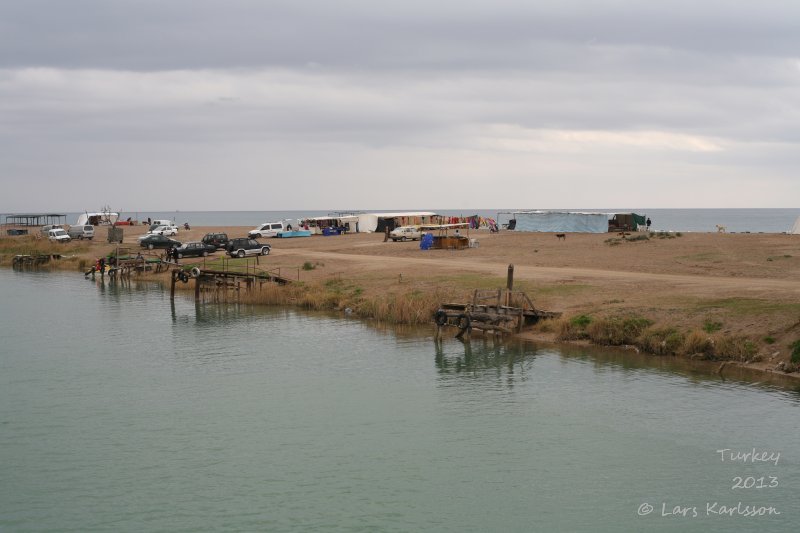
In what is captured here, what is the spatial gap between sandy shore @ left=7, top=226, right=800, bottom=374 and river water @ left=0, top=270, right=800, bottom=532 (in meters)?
4.86

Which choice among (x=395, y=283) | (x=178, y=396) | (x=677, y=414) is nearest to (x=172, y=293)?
(x=395, y=283)

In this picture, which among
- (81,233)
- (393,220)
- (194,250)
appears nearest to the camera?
(194,250)

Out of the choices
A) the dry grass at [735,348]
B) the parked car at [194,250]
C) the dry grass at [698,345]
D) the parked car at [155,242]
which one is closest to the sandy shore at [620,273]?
the dry grass at [735,348]

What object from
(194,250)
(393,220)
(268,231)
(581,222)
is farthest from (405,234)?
(194,250)

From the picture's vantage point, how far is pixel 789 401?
→ 29.7 meters

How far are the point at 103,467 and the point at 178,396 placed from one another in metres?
8.04

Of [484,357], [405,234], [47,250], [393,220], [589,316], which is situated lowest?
[484,357]

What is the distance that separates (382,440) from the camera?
26.7 meters

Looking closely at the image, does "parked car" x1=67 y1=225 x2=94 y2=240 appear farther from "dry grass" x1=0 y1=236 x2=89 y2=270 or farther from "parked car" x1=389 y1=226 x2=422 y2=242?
"parked car" x1=389 y1=226 x2=422 y2=242

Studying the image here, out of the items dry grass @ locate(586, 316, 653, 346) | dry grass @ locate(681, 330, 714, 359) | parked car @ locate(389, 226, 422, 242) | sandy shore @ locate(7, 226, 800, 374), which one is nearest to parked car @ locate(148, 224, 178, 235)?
sandy shore @ locate(7, 226, 800, 374)

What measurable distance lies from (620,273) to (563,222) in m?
44.4

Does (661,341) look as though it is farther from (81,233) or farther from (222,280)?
(81,233)

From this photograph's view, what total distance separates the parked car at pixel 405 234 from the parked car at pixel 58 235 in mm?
46786

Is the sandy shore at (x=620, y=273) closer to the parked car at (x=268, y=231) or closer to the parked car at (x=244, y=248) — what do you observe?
the parked car at (x=244, y=248)
